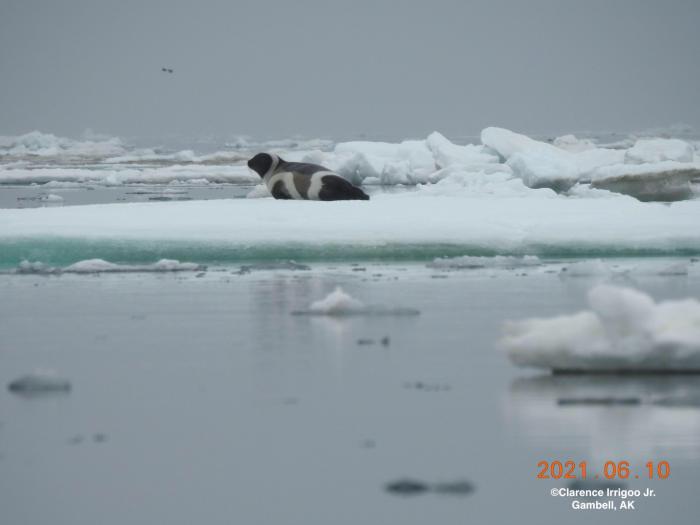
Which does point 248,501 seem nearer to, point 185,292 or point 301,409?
point 301,409

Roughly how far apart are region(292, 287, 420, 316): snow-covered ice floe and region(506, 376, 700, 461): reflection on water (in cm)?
170

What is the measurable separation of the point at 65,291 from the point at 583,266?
2952 millimetres

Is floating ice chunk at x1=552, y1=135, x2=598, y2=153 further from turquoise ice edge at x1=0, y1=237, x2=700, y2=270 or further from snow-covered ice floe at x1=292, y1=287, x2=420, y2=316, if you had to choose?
snow-covered ice floe at x1=292, y1=287, x2=420, y2=316

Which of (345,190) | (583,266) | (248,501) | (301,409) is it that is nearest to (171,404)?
(301,409)

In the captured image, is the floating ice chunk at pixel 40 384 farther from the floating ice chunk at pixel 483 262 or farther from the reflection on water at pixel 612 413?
the floating ice chunk at pixel 483 262

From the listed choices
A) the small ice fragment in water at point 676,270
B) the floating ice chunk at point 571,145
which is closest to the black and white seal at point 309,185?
the small ice fragment in water at point 676,270

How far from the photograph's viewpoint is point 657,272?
8.16 metres

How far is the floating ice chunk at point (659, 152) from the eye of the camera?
14.7 m

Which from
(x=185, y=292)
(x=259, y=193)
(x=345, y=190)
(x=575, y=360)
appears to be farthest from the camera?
(x=259, y=193)

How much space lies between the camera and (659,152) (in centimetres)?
1534

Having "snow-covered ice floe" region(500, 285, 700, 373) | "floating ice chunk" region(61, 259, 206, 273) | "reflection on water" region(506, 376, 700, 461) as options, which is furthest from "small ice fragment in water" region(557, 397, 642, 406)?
"floating ice chunk" region(61, 259, 206, 273)

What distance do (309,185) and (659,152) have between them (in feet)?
17.9

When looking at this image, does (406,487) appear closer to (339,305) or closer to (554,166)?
(339,305)

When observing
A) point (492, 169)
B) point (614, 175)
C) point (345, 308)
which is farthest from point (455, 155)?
point (345, 308)
